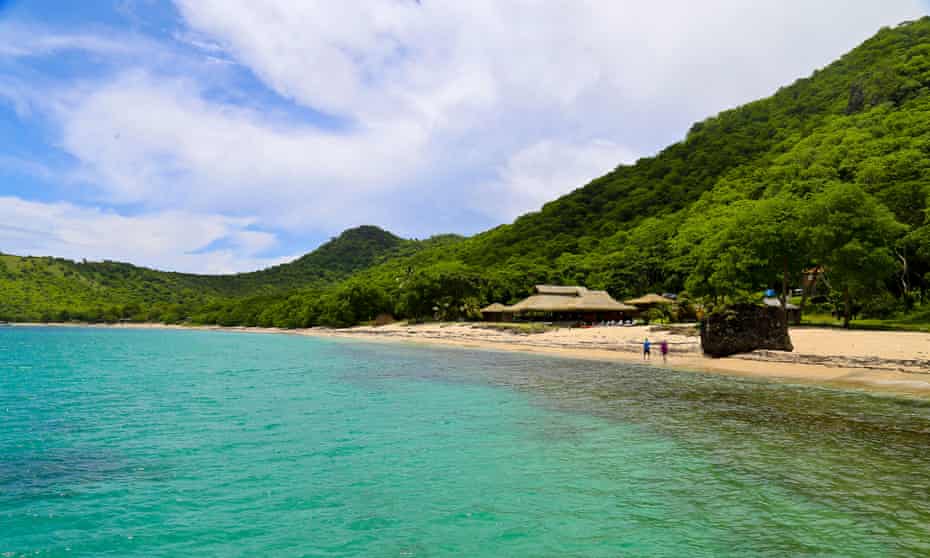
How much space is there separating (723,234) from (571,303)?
17.9 meters

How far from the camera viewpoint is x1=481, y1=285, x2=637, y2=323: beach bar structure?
201ft

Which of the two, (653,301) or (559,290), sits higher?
(559,290)

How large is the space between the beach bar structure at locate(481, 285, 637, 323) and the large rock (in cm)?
2959

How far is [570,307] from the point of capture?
59.6 m

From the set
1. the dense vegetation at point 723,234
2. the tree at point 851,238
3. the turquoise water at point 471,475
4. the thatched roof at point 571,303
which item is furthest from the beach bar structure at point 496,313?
the turquoise water at point 471,475

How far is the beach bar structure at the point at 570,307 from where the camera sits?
6131 centimetres

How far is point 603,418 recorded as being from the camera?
49.8ft

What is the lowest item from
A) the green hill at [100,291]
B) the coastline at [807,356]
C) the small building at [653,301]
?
the coastline at [807,356]

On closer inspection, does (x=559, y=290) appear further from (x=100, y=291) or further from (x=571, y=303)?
(x=100, y=291)

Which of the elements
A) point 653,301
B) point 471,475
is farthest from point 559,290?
point 471,475

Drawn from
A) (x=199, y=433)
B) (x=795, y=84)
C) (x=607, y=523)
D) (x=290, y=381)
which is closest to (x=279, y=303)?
(x=290, y=381)

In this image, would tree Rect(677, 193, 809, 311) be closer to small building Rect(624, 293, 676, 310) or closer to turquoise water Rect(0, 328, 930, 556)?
small building Rect(624, 293, 676, 310)

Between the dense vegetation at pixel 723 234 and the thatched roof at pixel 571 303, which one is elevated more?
the dense vegetation at pixel 723 234

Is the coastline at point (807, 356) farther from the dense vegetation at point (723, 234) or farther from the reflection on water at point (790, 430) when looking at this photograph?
the dense vegetation at point (723, 234)
